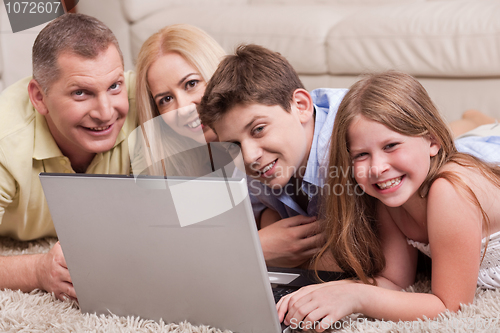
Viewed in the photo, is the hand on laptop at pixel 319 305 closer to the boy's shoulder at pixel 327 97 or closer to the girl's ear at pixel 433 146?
the girl's ear at pixel 433 146

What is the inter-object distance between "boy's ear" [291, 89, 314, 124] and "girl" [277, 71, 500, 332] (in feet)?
0.56

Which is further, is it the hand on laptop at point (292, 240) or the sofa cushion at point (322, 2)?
the sofa cushion at point (322, 2)

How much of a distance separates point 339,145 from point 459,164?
8.2 inches

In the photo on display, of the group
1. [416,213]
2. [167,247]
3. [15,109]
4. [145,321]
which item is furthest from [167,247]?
[15,109]

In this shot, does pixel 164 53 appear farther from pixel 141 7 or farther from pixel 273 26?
pixel 141 7

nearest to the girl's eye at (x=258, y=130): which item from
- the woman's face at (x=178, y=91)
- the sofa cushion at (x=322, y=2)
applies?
the woman's face at (x=178, y=91)

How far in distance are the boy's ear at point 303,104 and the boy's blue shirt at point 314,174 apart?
41mm

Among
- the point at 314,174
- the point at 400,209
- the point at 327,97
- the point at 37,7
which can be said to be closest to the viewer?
the point at 400,209

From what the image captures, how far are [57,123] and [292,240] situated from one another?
1.95 feet

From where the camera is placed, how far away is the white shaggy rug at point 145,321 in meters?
0.73

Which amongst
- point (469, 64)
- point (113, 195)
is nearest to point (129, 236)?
point (113, 195)

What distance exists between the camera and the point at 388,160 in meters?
0.81

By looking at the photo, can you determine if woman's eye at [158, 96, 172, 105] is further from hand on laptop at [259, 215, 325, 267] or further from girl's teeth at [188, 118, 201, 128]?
hand on laptop at [259, 215, 325, 267]

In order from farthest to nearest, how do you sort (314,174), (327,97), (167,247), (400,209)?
(327,97)
(314,174)
(400,209)
(167,247)
